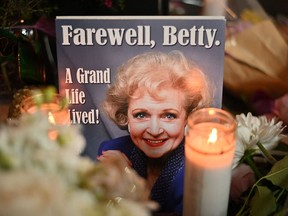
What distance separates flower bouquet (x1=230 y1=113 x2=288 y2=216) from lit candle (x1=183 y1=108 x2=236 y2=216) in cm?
6

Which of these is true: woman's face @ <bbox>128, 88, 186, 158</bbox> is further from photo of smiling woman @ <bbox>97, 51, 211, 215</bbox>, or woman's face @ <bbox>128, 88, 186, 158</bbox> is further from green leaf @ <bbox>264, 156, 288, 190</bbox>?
green leaf @ <bbox>264, 156, 288, 190</bbox>

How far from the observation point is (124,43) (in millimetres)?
563

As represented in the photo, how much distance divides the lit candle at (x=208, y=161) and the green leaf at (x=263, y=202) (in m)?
0.04

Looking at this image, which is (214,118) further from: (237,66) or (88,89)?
(237,66)

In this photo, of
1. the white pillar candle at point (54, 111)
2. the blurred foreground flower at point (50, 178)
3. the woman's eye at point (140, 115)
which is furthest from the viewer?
the woman's eye at point (140, 115)

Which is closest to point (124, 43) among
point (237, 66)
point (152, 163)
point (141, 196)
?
point (152, 163)

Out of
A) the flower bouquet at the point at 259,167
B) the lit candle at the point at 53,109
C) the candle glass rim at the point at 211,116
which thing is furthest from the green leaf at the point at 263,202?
the lit candle at the point at 53,109

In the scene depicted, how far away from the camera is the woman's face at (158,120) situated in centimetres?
57

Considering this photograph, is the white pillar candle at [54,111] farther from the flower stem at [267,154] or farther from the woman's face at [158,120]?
the flower stem at [267,154]

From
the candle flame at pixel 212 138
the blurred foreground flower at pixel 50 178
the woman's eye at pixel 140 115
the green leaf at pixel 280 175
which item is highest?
the blurred foreground flower at pixel 50 178

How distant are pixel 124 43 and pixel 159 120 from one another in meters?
0.11

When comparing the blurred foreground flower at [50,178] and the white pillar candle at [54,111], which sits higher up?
the blurred foreground flower at [50,178]

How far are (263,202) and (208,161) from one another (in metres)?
0.11

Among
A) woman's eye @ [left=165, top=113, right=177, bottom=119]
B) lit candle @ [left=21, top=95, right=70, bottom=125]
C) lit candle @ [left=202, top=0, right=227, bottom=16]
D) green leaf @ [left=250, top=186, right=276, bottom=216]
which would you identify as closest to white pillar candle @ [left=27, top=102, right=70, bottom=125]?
lit candle @ [left=21, top=95, right=70, bottom=125]
